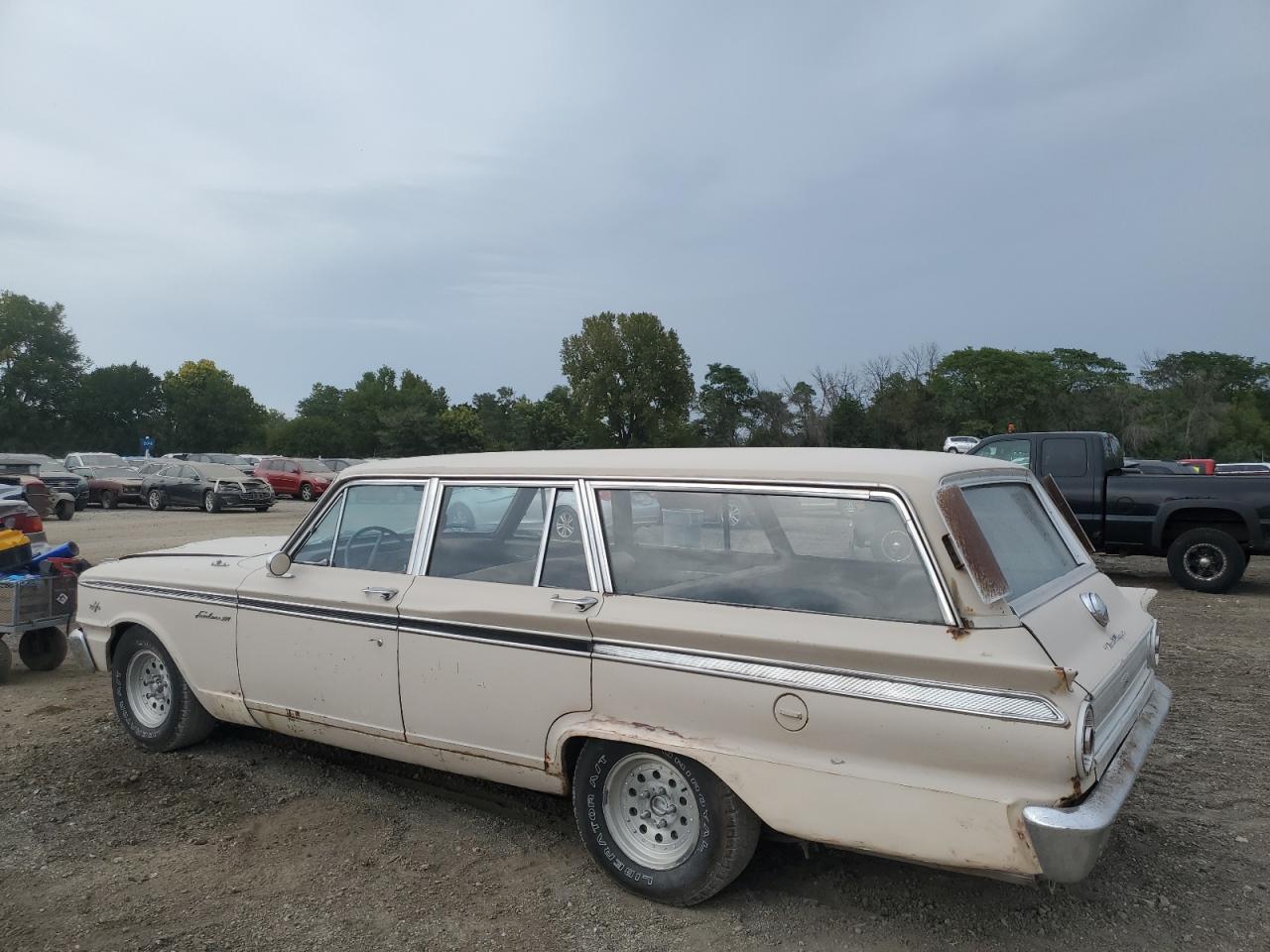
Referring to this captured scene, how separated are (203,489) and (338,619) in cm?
2346

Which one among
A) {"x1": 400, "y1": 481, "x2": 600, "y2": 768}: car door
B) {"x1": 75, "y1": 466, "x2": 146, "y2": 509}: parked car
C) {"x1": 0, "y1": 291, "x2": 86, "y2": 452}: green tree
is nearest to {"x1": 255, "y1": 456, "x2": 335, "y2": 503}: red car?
{"x1": 75, "y1": 466, "x2": 146, "y2": 509}: parked car

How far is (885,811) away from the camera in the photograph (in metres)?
2.83

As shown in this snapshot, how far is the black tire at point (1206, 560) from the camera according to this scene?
10242 mm

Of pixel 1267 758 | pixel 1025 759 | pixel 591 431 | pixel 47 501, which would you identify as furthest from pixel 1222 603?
pixel 591 431

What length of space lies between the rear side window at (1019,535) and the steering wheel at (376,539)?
2.49 m

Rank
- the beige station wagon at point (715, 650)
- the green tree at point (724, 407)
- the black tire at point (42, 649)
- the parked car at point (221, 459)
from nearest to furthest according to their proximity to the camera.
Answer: the beige station wagon at point (715, 650) < the black tire at point (42, 649) < the parked car at point (221, 459) < the green tree at point (724, 407)

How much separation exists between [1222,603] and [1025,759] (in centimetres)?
868

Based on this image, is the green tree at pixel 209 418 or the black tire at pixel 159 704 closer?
the black tire at pixel 159 704

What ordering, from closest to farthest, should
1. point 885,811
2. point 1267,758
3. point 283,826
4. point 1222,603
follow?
1. point 885,811
2. point 283,826
3. point 1267,758
4. point 1222,603

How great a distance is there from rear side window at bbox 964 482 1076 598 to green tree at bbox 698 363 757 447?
3801cm

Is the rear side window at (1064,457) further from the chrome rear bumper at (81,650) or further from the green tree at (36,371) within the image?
the green tree at (36,371)

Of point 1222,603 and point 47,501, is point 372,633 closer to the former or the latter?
point 1222,603

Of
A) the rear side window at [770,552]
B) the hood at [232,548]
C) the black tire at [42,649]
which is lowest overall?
the black tire at [42,649]

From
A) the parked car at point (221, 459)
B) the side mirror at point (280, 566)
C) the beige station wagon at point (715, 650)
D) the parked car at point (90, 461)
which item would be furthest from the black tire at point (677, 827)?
the parked car at point (221, 459)
